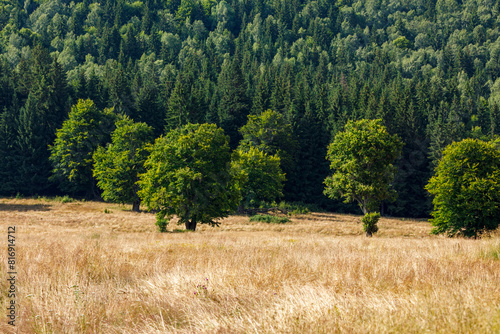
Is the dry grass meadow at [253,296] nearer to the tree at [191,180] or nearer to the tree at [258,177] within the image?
the tree at [191,180]

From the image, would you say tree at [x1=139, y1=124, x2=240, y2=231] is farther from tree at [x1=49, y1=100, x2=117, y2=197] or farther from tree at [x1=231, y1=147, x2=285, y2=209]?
tree at [x1=49, y1=100, x2=117, y2=197]

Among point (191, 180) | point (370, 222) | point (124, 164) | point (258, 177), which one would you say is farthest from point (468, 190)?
point (124, 164)

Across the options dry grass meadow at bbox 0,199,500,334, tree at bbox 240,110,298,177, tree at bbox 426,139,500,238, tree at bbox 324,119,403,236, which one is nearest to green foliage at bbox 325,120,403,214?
tree at bbox 324,119,403,236

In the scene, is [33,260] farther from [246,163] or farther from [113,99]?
[113,99]

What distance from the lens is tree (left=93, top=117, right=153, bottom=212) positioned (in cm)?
6128

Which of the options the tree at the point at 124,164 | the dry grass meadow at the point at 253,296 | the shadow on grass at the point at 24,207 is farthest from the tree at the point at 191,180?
the dry grass meadow at the point at 253,296

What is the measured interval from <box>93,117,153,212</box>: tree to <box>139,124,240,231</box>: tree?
20.7 m

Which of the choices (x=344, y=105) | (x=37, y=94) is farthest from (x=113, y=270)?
(x=344, y=105)

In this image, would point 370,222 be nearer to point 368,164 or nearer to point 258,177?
point 368,164

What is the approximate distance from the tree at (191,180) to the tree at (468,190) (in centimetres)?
1937

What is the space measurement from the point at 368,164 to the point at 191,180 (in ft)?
71.2

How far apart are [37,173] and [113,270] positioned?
76111 millimetres

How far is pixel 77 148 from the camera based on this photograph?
2918 inches

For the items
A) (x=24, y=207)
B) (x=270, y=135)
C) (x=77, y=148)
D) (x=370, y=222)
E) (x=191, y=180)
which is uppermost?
(x=270, y=135)
